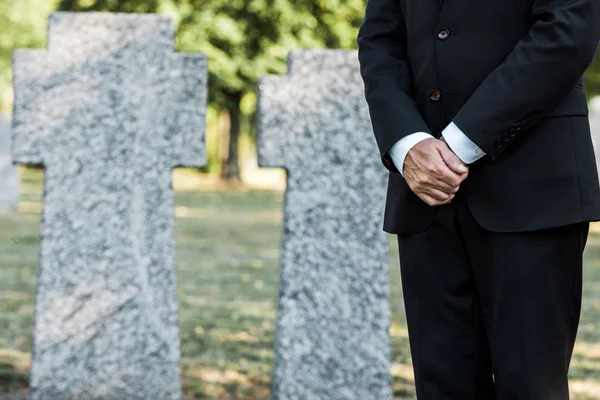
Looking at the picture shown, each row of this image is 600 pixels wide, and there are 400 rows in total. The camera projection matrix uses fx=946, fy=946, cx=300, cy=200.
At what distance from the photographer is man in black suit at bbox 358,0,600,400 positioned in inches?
90.4

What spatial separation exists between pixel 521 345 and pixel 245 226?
499 inches

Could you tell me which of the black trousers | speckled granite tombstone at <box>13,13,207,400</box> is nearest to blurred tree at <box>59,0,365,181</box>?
speckled granite tombstone at <box>13,13,207,400</box>

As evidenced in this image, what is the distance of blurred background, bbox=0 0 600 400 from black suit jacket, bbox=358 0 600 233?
8.38ft

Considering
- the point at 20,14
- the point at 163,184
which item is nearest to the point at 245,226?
the point at 163,184

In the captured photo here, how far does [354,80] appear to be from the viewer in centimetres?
428

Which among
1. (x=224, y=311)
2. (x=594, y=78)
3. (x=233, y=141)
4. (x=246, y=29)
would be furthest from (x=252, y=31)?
(x=224, y=311)

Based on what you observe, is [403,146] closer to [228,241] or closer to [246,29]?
[228,241]

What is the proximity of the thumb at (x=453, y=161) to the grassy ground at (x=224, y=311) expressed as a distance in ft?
8.69

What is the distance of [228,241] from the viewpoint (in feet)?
41.1

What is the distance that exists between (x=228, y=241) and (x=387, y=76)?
10045 millimetres

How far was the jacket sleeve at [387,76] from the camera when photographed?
247 cm

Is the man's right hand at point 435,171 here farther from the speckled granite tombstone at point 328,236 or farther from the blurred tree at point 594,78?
the blurred tree at point 594,78

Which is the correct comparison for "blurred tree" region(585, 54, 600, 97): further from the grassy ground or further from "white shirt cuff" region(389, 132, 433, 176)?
"white shirt cuff" region(389, 132, 433, 176)

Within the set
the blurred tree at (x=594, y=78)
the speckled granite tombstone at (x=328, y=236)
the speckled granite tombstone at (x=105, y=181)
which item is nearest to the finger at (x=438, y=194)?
the speckled granite tombstone at (x=328, y=236)
